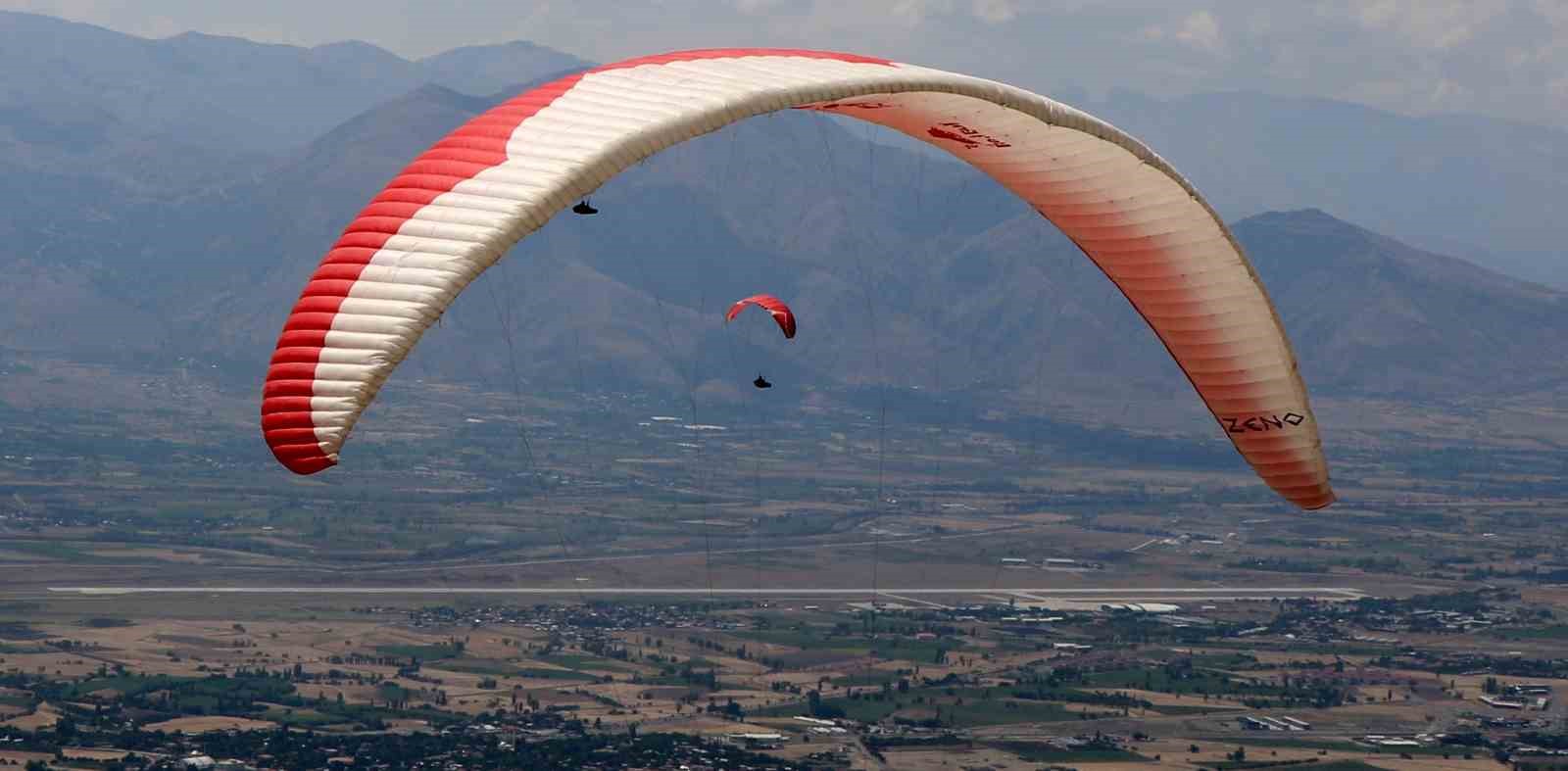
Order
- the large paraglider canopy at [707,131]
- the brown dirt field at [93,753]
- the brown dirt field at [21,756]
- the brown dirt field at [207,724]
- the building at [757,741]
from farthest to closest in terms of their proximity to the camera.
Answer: the brown dirt field at [207,724] → the building at [757,741] → the brown dirt field at [93,753] → the brown dirt field at [21,756] → the large paraglider canopy at [707,131]

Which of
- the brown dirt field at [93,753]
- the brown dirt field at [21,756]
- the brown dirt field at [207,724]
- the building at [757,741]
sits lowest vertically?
the brown dirt field at [21,756]

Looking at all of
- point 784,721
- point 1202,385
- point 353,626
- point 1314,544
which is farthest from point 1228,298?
point 1314,544

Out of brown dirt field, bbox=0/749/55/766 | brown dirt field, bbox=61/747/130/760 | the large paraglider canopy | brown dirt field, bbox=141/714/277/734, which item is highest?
the large paraglider canopy

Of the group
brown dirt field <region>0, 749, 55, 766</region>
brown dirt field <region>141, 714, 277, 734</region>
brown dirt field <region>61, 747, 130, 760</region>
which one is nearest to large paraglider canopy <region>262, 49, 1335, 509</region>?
brown dirt field <region>61, 747, 130, 760</region>

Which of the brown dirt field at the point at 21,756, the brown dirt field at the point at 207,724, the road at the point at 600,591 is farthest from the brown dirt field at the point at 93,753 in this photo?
the road at the point at 600,591

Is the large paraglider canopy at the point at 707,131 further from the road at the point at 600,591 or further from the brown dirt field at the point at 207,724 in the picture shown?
the road at the point at 600,591

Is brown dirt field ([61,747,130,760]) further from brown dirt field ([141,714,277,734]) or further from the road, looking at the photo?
the road

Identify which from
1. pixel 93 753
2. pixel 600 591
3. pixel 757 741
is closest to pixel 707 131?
pixel 757 741
